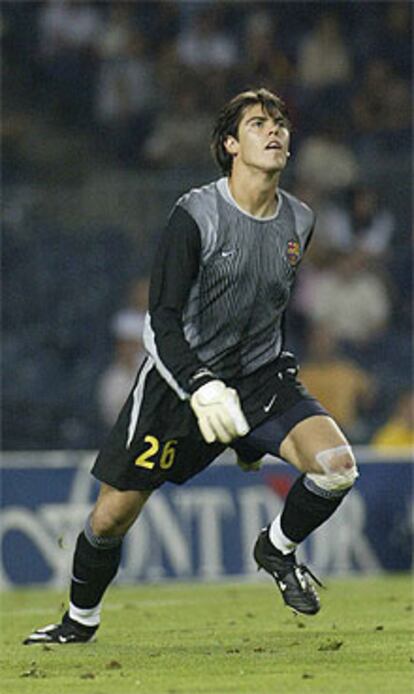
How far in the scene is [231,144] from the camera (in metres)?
7.29

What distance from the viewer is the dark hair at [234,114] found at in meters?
7.21

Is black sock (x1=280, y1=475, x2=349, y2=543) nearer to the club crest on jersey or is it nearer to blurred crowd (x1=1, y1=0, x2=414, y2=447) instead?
the club crest on jersey

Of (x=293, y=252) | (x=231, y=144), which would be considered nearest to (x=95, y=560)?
(x=293, y=252)

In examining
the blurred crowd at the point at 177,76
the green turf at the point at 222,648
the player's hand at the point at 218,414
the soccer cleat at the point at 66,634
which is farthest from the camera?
the blurred crowd at the point at 177,76

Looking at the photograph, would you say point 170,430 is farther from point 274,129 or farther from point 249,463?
point 274,129

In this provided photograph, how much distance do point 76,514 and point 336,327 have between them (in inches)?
137

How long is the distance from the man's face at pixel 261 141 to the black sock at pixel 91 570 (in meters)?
1.73

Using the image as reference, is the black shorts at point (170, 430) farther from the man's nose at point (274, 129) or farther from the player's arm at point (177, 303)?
the man's nose at point (274, 129)

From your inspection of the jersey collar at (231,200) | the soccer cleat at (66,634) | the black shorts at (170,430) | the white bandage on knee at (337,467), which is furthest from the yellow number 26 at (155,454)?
the jersey collar at (231,200)

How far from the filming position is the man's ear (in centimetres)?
725

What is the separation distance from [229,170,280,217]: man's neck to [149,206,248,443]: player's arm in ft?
1.15

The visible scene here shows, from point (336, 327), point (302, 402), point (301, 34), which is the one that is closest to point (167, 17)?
point (301, 34)

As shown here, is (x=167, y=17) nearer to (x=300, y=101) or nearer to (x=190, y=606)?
(x=300, y=101)

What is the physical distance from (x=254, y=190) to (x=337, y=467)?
49.3 inches
